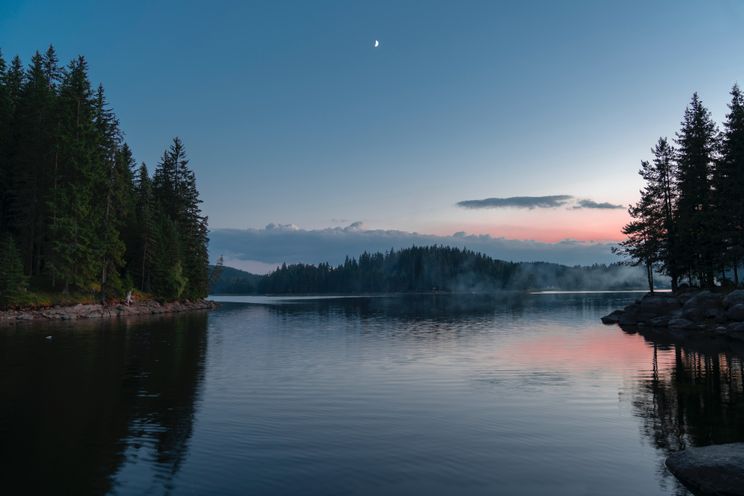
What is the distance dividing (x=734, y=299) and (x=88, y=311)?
247 ft

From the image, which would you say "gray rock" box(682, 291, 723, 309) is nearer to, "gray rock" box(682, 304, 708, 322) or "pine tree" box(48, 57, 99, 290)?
"gray rock" box(682, 304, 708, 322)

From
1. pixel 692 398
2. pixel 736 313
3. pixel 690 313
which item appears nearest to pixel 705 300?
pixel 690 313

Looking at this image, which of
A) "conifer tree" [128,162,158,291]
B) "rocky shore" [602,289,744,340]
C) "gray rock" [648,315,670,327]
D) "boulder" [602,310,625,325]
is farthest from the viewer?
"conifer tree" [128,162,158,291]

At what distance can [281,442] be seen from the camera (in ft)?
50.9

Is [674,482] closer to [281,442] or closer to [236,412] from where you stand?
[281,442]

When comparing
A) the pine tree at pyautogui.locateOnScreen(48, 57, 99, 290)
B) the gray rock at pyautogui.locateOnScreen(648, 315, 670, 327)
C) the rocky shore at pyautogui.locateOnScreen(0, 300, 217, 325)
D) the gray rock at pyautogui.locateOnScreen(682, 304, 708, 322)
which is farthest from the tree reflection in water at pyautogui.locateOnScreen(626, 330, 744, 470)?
the pine tree at pyautogui.locateOnScreen(48, 57, 99, 290)

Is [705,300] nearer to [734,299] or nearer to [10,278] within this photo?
[734,299]

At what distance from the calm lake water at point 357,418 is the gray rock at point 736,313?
1319 cm

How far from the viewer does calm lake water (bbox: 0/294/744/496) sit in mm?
12602

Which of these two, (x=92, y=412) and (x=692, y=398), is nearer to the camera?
(x=92, y=412)

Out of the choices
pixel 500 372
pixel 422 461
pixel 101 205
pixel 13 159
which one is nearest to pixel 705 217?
pixel 500 372

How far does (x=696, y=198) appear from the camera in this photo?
6372 cm

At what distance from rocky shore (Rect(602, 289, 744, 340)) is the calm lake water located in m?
13.3

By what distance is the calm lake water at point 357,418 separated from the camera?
1260 centimetres
